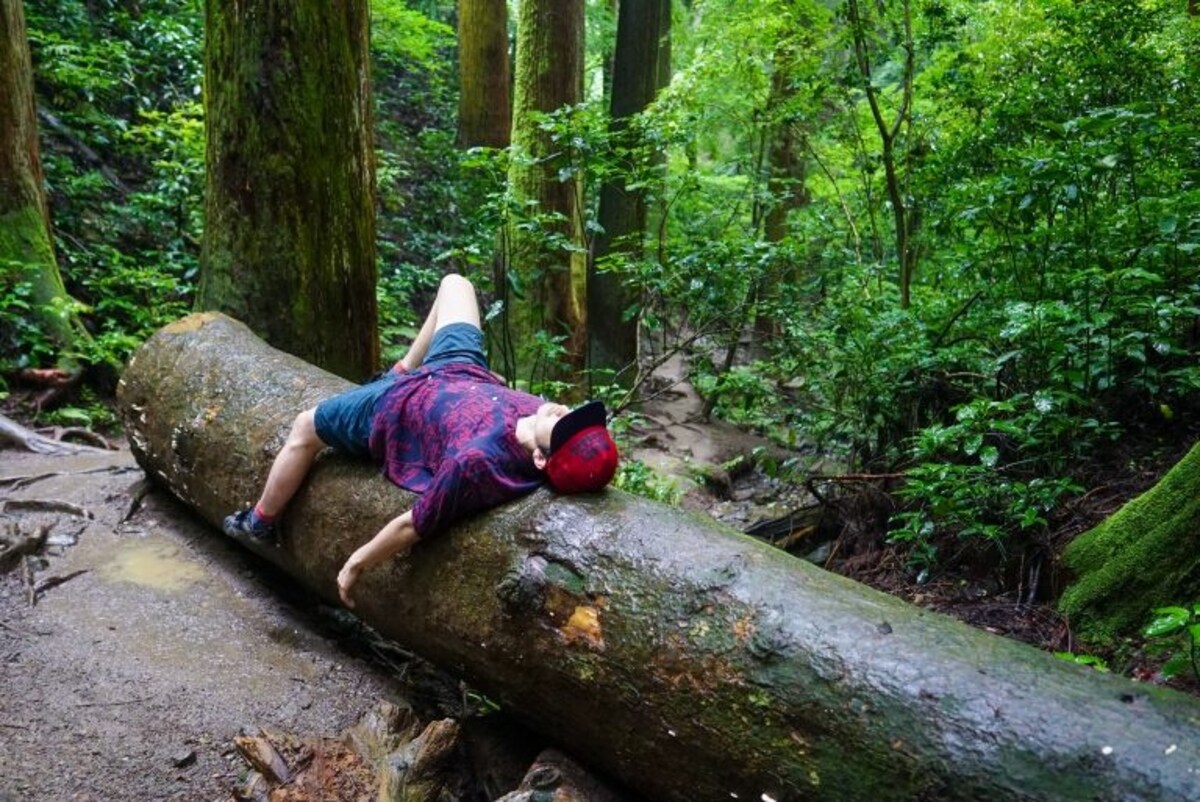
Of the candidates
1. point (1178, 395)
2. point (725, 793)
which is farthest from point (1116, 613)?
point (725, 793)

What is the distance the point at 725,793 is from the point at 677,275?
4572 millimetres

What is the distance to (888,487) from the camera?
17.0 ft

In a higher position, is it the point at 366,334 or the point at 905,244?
the point at 905,244

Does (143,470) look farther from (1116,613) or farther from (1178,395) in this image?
(1178,395)

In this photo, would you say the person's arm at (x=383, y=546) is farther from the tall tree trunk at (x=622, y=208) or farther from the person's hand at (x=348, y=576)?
the tall tree trunk at (x=622, y=208)

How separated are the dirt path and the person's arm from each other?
690 millimetres

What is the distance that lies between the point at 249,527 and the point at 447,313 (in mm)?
1500

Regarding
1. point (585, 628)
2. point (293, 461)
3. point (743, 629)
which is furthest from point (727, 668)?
point (293, 461)

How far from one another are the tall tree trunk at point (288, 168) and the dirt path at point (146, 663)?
152cm

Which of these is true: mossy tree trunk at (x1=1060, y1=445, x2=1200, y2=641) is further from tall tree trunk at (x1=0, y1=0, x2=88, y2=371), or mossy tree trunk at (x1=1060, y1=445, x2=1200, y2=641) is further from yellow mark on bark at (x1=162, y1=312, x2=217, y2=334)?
tall tree trunk at (x1=0, y1=0, x2=88, y2=371)

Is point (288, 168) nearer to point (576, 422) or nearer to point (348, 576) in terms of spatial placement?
point (348, 576)

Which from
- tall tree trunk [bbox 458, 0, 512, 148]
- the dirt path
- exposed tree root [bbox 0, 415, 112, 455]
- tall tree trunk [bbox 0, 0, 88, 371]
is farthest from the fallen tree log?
tall tree trunk [bbox 458, 0, 512, 148]

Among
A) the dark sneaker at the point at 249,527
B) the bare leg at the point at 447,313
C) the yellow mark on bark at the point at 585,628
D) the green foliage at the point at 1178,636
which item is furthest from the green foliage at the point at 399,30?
the green foliage at the point at 1178,636

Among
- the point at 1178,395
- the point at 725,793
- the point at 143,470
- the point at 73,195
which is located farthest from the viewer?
the point at 73,195
